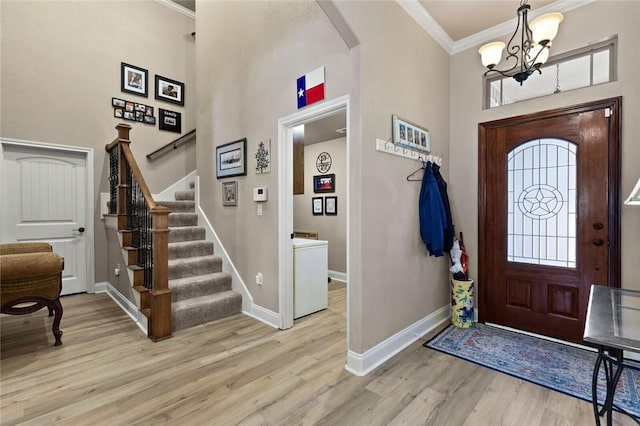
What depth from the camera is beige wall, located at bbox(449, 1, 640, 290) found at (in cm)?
237

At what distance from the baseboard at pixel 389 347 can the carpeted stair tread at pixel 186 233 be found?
2662 millimetres

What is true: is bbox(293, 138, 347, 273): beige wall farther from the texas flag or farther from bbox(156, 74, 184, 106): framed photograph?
the texas flag

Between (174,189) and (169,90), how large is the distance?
1683 millimetres

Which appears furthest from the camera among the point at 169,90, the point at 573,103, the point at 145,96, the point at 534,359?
the point at 169,90

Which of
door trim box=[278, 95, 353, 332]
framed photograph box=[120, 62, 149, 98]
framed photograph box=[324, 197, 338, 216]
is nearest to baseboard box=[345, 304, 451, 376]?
door trim box=[278, 95, 353, 332]

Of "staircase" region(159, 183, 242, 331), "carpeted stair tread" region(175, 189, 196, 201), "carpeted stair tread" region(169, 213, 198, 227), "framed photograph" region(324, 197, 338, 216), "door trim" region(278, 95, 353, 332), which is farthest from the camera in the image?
"framed photograph" region(324, 197, 338, 216)

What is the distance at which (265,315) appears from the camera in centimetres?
323

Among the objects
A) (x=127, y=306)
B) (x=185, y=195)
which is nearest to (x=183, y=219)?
(x=185, y=195)

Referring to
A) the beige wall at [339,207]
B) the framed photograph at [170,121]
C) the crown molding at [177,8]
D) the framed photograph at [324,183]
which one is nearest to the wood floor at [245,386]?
the beige wall at [339,207]

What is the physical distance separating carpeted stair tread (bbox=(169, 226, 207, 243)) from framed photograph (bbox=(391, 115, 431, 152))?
2859 mm

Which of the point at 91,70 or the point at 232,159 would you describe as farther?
the point at 91,70

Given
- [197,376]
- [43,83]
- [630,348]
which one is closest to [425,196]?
[630,348]

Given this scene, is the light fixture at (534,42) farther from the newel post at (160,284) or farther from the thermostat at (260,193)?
the newel post at (160,284)

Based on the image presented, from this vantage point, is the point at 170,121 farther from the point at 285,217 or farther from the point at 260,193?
the point at 285,217
